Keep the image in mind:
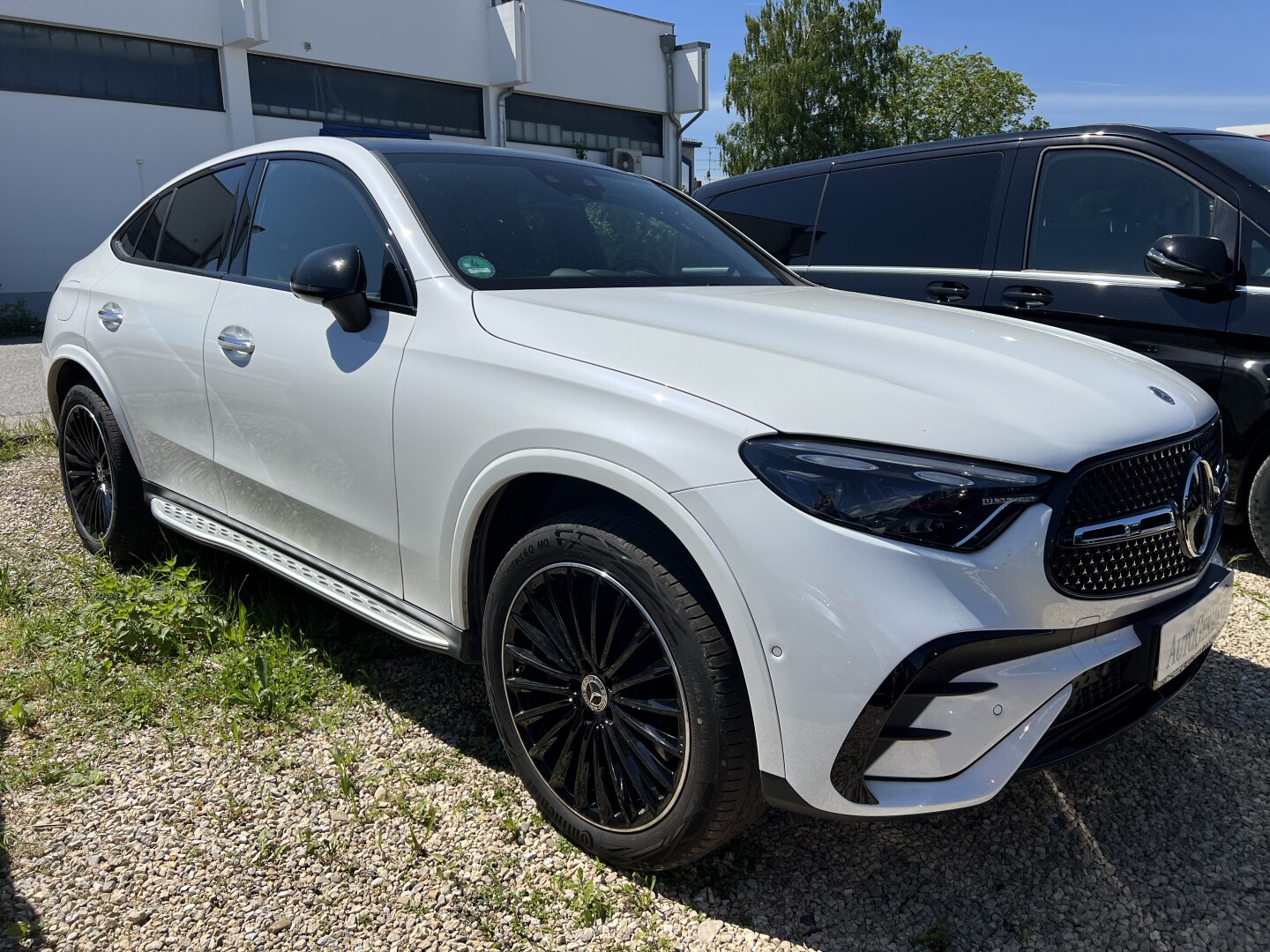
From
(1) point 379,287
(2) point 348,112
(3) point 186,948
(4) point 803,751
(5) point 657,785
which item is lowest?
(3) point 186,948

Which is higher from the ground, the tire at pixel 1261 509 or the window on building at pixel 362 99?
the window on building at pixel 362 99

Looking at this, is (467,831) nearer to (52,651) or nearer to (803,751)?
(803,751)

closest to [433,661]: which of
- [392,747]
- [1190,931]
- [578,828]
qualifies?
[392,747]

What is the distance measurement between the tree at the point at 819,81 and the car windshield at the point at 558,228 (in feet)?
133

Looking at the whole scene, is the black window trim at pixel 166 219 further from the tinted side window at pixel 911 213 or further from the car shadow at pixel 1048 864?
the tinted side window at pixel 911 213

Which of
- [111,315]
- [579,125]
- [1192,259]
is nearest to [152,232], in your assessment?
[111,315]

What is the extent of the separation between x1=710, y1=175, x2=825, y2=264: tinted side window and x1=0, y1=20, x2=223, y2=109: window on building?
17.8 meters

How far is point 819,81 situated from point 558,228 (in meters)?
43.1

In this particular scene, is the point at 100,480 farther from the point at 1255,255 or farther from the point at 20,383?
the point at 20,383

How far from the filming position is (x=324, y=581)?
292 cm

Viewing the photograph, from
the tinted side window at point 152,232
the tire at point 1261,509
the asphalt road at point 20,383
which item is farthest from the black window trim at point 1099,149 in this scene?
the asphalt road at point 20,383

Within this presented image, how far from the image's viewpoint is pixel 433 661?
345 cm

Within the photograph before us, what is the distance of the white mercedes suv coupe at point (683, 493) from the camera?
1.77 meters

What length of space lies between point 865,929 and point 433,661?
1.84 m
